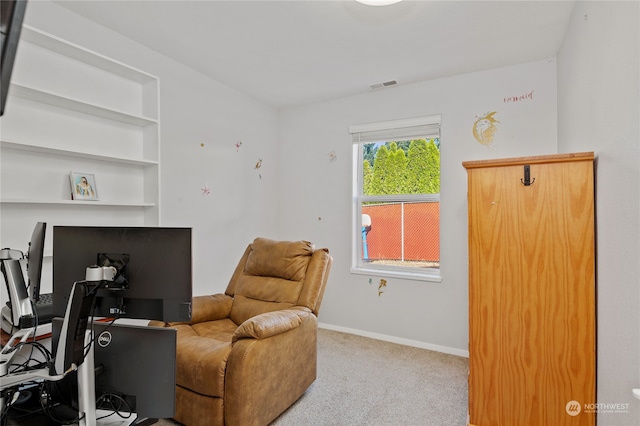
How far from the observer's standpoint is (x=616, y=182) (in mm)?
1317

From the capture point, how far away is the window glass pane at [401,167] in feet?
10.5

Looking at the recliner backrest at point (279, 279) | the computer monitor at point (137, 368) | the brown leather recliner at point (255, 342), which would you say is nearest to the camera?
the computer monitor at point (137, 368)

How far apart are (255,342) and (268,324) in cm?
12

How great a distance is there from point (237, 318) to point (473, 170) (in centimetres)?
187

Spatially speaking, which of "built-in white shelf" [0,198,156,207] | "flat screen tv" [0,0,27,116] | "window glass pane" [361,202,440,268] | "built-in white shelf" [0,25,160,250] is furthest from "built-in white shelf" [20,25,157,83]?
"window glass pane" [361,202,440,268]

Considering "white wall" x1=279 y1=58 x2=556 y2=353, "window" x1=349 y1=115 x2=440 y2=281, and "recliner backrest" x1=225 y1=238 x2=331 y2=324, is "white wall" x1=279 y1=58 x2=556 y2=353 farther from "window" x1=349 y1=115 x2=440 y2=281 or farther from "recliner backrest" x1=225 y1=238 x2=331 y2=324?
"recliner backrest" x1=225 y1=238 x2=331 y2=324

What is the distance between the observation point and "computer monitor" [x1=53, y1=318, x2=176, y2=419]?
3.26 feet

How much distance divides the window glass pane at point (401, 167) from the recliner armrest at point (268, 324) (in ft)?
5.82

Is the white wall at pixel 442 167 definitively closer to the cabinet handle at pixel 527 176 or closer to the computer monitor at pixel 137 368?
the cabinet handle at pixel 527 176

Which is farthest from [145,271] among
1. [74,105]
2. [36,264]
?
[74,105]

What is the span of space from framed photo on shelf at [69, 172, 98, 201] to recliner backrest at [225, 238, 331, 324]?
116cm

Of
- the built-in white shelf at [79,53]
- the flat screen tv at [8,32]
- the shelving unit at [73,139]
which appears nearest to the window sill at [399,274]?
the shelving unit at [73,139]

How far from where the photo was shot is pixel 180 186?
112 inches

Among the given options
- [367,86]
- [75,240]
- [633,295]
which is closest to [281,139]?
[367,86]
